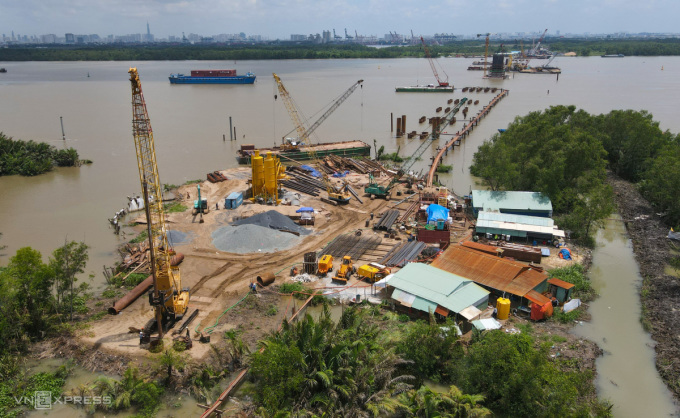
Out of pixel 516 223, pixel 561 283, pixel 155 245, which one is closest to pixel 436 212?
pixel 516 223

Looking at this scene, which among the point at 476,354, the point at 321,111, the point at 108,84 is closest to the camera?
the point at 476,354

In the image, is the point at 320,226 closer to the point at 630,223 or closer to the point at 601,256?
the point at 601,256

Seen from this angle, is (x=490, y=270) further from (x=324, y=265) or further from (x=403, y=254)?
(x=324, y=265)

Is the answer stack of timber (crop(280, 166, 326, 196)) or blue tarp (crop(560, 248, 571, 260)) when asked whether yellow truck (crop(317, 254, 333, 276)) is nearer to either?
blue tarp (crop(560, 248, 571, 260))

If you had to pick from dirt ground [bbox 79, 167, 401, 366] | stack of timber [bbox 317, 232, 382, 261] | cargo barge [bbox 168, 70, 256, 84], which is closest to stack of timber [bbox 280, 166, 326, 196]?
dirt ground [bbox 79, 167, 401, 366]

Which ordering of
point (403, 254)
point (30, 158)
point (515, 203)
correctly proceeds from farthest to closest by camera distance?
point (30, 158) < point (515, 203) < point (403, 254)

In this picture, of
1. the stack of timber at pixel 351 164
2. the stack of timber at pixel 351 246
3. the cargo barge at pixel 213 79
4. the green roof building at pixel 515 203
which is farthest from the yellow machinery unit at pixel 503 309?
the cargo barge at pixel 213 79

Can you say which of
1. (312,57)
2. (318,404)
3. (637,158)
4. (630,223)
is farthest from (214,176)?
(312,57)
